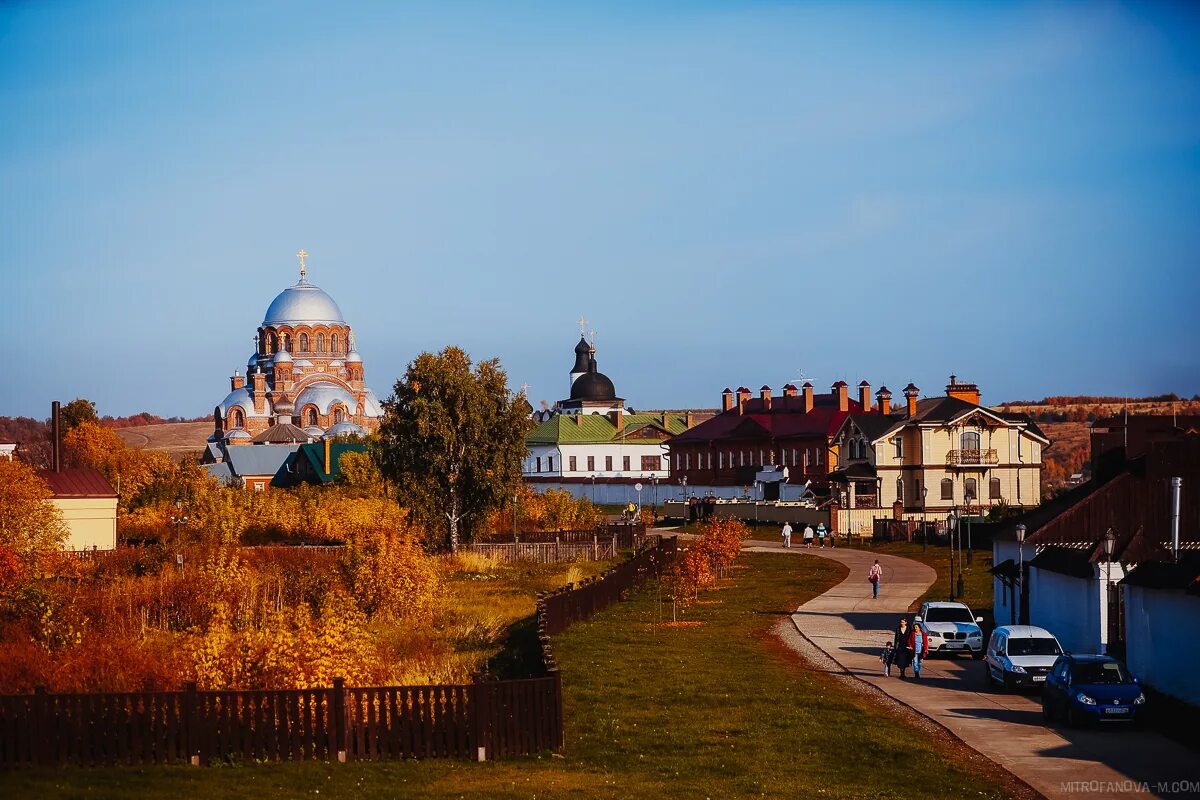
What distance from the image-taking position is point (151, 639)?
95.5 feet

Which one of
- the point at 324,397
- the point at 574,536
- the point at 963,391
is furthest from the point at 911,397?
the point at 324,397

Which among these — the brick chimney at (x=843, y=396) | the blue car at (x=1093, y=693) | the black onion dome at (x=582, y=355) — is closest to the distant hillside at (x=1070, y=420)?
the brick chimney at (x=843, y=396)

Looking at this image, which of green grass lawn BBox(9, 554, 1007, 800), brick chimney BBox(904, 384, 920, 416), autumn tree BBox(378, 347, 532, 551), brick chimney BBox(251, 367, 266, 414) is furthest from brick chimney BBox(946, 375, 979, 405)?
brick chimney BBox(251, 367, 266, 414)

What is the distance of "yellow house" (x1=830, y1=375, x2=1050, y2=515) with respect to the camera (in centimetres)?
7462

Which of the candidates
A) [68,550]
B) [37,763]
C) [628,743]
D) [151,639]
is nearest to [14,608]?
[151,639]

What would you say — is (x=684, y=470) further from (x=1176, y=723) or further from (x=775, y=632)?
(x=1176, y=723)

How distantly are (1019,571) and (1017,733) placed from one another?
42.5 ft

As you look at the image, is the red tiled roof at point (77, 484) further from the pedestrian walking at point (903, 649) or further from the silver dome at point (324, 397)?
the silver dome at point (324, 397)

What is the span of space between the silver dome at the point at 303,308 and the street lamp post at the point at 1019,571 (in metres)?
111

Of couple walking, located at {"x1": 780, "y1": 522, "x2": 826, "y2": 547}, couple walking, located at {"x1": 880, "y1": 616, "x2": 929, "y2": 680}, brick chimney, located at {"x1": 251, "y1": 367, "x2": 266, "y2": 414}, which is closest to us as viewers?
couple walking, located at {"x1": 880, "y1": 616, "x2": 929, "y2": 680}

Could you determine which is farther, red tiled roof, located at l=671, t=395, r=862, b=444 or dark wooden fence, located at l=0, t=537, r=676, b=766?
red tiled roof, located at l=671, t=395, r=862, b=444

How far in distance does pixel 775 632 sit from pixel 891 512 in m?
40.5

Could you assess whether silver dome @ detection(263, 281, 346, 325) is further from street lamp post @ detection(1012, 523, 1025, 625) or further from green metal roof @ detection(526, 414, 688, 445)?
street lamp post @ detection(1012, 523, 1025, 625)

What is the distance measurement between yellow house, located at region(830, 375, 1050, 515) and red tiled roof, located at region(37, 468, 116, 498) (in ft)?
127
